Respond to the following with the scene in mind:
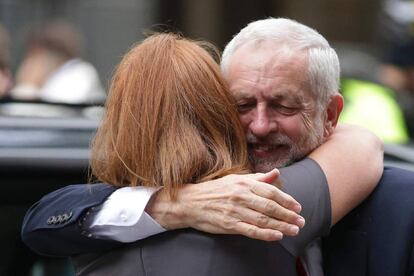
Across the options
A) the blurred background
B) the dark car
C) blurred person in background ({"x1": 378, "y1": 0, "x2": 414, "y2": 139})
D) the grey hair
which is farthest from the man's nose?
blurred person in background ({"x1": 378, "y1": 0, "x2": 414, "y2": 139})

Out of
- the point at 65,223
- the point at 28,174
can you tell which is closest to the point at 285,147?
the point at 65,223

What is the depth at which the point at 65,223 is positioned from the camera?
2680 millimetres

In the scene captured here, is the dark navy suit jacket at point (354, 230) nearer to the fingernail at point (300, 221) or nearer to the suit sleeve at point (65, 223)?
the suit sleeve at point (65, 223)

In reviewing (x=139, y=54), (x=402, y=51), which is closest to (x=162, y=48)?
(x=139, y=54)

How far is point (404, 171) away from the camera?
2.89 metres

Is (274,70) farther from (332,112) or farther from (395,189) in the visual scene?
(395,189)

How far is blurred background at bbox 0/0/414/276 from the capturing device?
11.0 ft

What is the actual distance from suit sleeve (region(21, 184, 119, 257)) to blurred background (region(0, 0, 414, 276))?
0.45 metres

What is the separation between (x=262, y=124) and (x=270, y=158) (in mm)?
99

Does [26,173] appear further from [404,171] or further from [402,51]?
[402,51]

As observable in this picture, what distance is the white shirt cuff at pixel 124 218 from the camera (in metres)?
2.62

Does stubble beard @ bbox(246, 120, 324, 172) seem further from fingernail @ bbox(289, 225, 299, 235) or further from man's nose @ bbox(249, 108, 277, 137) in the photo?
fingernail @ bbox(289, 225, 299, 235)

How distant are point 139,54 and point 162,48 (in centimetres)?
5

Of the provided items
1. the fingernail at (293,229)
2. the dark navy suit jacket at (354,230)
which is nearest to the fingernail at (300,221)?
the fingernail at (293,229)
